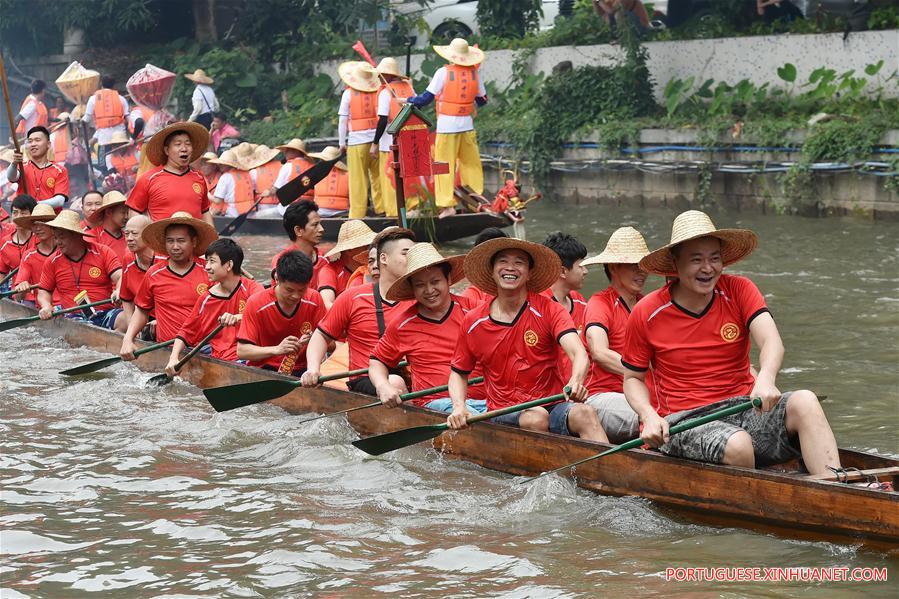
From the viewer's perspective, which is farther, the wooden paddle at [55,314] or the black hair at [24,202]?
the black hair at [24,202]

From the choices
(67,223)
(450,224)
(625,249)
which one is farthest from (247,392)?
(450,224)

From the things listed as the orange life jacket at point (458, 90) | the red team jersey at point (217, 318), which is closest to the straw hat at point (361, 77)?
the orange life jacket at point (458, 90)

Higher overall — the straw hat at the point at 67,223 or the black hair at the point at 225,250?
A: the straw hat at the point at 67,223

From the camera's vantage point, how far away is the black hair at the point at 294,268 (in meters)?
7.40

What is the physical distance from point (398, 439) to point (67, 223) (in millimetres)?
4693

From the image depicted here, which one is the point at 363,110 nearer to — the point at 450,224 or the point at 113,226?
the point at 450,224

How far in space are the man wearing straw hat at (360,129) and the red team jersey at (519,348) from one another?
8218mm

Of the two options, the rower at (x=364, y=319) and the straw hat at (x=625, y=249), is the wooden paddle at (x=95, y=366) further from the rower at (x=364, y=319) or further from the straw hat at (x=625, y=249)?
the straw hat at (x=625, y=249)

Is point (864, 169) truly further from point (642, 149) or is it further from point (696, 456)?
point (696, 456)

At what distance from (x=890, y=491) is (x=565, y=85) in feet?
41.5

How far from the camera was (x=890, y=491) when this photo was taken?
15.8 feet

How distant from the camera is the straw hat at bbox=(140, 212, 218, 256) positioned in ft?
27.6

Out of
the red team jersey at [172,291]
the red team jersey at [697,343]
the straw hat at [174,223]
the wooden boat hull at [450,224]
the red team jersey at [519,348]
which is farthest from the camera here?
the wooden boat hull at [450,224]

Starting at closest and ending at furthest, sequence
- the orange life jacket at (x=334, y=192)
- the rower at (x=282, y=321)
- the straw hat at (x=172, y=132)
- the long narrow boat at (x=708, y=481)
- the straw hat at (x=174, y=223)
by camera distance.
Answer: the long narrow boat at (x=708, y=481) < the rower at (x=282, y=321) < the straw hat at (x=174, y=223) < the straw hat at (x=172, y=132) < the orange life jacket at (x=334, y=192)
